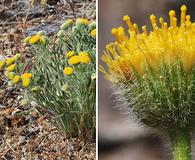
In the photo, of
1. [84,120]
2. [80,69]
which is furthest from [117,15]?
[84,120]

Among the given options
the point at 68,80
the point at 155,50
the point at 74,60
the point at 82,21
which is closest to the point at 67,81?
the point at 68,80

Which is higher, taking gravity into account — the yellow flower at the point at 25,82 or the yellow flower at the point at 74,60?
the yellow flower at the point at 74,60

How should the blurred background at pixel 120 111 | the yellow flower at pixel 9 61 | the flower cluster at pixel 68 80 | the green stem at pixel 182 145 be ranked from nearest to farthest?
the green stem at pixel 182 145 → the blurred background at pixel 120 111 → the flower cluster at pixel 68 80 → the yellow flower at pixel 9 61

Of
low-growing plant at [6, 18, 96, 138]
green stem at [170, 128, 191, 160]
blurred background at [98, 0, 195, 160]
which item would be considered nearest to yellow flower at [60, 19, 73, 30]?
low-growing plant at [6, 18, 96, 138]

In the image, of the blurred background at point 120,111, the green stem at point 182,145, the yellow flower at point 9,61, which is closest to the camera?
the green stem at point 182,145

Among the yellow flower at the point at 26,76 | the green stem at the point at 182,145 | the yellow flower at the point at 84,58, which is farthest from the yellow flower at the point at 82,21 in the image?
the green stem at the point at 182,145

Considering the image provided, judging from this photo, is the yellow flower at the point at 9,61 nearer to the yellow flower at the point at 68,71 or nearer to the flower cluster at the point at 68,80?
the flower cluster at the point at 68,80

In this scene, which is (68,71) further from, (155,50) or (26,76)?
(155,50)

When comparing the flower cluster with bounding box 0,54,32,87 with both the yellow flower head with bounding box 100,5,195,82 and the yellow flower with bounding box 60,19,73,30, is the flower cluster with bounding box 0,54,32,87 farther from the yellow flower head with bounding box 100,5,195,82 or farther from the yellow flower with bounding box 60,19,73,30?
the yellow flower head with bounding box 100,5,195,82
